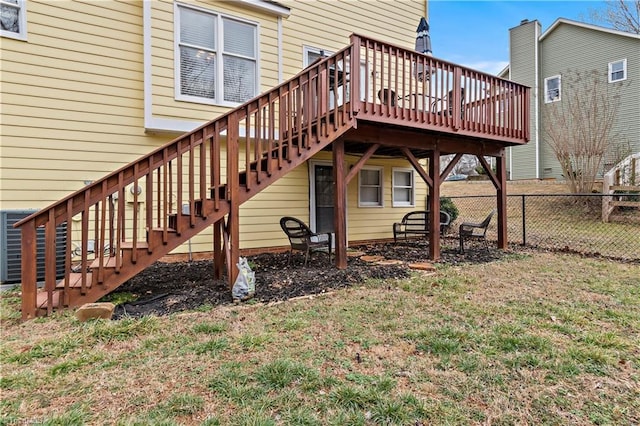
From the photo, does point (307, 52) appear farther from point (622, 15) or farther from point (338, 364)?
point (622, 15)

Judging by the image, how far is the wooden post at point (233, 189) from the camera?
13.8 ft

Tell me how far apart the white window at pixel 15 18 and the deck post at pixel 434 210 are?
7.02 meters

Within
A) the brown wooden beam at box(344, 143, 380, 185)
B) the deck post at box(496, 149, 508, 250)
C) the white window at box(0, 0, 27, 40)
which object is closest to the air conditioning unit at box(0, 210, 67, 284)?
the white window at box(0, 0, 27, 40)

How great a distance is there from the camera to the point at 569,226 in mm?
10312

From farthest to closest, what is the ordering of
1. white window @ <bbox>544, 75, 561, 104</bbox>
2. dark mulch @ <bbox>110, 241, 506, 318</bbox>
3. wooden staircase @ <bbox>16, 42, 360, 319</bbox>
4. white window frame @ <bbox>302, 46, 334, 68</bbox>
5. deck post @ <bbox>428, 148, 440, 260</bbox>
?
1. white window @ <bbox>544, 75, 561, 104</bbox>
2. white window frame @ <bbox>302, 46, 334, 68</bbox>
3. deck post @ <bbox>428, 148, 440, 260</bbox>
4. dark mulch @ <bbox>110, 241, 506, 318</bbox>
5. wooden staircase @ <bbox>16, 42, 360, 319</bbox>

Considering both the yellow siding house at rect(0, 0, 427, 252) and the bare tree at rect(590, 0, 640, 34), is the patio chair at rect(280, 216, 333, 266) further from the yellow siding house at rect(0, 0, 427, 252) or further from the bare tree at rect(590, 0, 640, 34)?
the bare tree at rect(590, 0, 640, 34)

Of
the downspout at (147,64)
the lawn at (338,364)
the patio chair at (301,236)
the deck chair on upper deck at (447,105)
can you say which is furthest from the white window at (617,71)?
the downspout at (147,64)

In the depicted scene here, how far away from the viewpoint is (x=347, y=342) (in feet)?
9.68

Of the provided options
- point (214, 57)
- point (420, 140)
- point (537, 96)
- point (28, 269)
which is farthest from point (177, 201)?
point (537, 96)

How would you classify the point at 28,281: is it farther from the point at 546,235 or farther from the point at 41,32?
the point at 546,235

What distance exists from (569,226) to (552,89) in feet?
31.5

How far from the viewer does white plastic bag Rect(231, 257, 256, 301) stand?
405 cm

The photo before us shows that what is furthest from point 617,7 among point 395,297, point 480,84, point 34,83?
point 34,83

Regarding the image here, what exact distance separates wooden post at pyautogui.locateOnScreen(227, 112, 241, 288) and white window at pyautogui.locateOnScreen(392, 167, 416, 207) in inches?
224
